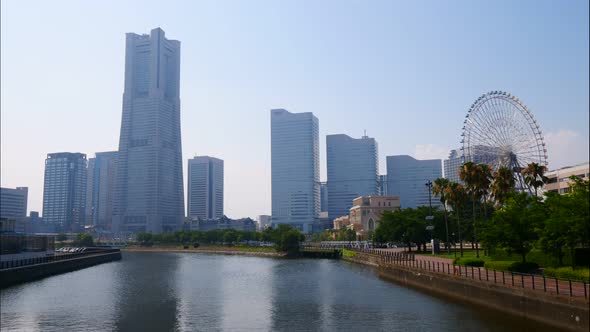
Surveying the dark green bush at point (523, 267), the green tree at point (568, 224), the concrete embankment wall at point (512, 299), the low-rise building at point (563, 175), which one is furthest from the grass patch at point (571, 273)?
the low-rise building at point (563, 175)

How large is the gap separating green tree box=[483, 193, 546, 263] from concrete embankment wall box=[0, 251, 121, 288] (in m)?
70.4

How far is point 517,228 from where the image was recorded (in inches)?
2007

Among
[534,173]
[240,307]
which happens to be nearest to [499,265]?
[240,307]

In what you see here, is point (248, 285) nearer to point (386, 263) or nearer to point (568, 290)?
point (386, 263)

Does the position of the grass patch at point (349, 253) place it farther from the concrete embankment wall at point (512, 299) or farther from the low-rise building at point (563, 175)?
the concrete embankment wall at point (512, 299)

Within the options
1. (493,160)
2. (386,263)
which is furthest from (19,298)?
(493,160)

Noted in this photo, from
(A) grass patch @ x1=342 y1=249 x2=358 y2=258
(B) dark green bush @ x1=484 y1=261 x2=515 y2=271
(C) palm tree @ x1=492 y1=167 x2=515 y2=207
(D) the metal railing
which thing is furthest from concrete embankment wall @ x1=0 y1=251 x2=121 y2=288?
(C) palm tree @ x1=492 y1=167 x2=515 y2=207

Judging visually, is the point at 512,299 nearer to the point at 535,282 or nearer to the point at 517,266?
the point at 535,282

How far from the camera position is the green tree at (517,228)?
49841 mm

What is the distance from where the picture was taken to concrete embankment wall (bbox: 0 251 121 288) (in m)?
76.2

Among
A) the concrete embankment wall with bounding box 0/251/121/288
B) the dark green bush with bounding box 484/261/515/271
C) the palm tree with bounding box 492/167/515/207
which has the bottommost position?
the concrete embankment wall with bounding box 0/251/121/288

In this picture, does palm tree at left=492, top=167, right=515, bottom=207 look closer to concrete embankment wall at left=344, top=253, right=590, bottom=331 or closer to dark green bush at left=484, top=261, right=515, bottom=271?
concrete embankment wall at left=344, top=253, right=590, bottom=331

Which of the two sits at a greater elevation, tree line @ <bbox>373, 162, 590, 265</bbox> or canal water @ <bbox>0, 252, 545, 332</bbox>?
tree line @ <bbox>373, 162, 590, 265</bbox>

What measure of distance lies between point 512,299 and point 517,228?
12479 millimetres
